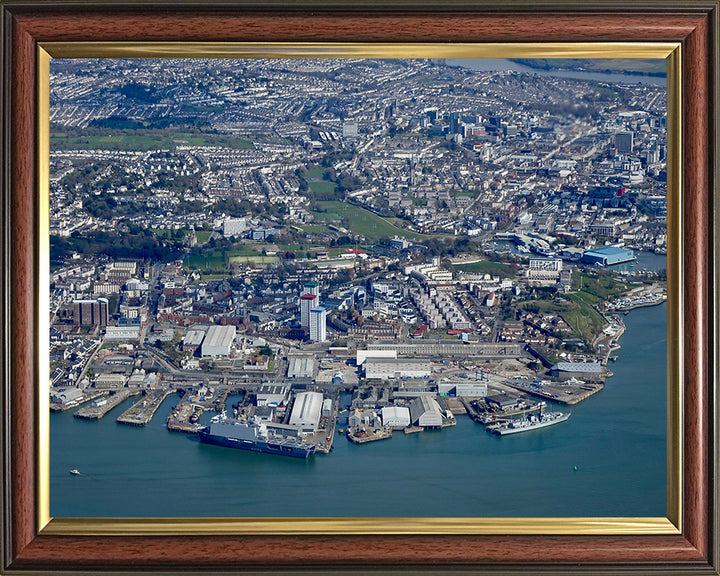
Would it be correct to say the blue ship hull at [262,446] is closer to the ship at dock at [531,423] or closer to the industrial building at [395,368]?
the industrial building at [395,368]

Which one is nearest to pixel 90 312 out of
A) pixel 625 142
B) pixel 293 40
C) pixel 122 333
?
pixel 122 333

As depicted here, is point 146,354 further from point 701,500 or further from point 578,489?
point 701,500

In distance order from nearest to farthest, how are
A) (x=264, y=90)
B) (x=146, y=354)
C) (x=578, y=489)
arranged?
(x=578, y=489) → (x=146, y=354) → (x=264, y=90)

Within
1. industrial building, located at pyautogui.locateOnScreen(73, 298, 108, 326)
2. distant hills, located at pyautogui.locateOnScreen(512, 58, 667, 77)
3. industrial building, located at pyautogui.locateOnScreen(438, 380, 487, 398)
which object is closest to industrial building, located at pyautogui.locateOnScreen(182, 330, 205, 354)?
industrial building, located at pyautogui.locateOnScreen(73, 298, 108, 326)

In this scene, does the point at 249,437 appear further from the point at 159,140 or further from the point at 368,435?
the point at 159,140

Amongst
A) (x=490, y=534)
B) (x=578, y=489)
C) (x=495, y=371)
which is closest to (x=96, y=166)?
(x=495, y=371)
